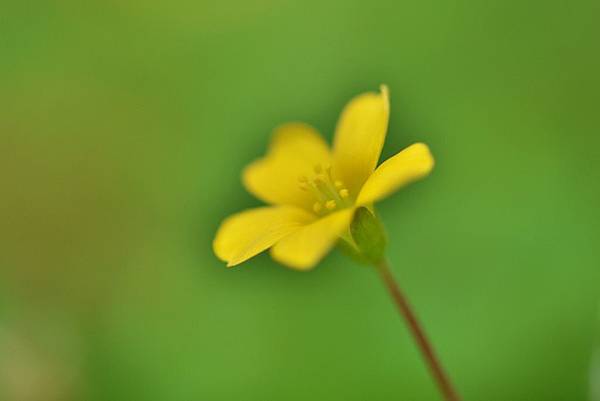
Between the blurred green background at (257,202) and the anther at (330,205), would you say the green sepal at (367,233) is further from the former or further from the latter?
the blurred green background at (257,202)

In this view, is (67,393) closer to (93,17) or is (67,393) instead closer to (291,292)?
(291,292)

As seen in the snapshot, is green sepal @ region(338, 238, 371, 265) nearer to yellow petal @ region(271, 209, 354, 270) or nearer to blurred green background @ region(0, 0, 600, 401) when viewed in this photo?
yellow petal @ region(271, 209, 354, 270)

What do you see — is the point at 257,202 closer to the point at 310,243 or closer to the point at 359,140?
the point at 359,140

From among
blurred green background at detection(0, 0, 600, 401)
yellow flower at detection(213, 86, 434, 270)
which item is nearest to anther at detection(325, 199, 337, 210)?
yellow flower at detection(213, 86, 434, 270)

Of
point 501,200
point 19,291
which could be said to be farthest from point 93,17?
point 501,200

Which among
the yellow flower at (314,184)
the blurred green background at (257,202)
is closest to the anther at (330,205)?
the yellow flower at (314,184)

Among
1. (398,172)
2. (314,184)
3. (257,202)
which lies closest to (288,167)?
(314,184)

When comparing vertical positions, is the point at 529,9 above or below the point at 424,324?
above
